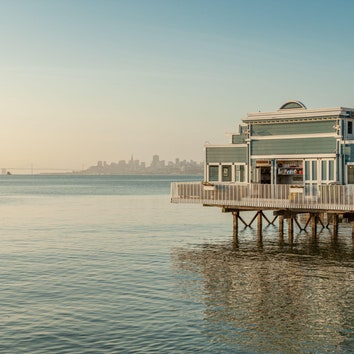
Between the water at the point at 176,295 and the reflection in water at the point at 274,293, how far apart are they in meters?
0.05

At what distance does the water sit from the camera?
22781 mm

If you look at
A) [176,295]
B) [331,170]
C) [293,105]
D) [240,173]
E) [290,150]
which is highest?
[293,105]

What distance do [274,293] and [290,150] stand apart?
1967 centimetres

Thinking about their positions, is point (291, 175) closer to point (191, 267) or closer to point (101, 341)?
point (191, 267)

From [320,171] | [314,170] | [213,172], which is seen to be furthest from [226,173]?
[320,171]

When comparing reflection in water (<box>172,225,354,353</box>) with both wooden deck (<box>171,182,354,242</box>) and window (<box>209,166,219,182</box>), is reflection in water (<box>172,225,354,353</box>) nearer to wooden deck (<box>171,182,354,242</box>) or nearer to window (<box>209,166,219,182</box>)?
wooden deck (<box>171,182,354,242</box>)

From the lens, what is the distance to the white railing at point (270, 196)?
131 feet

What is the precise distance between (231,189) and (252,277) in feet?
40.9

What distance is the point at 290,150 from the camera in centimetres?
4775

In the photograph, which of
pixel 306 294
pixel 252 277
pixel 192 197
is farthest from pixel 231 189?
pixel 306 294

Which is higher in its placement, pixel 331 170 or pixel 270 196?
pixel 331 170

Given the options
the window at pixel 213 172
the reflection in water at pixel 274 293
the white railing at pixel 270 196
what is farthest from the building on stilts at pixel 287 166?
the reflection in water at pixel 274 293

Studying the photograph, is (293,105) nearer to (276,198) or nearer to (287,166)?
(287,166)

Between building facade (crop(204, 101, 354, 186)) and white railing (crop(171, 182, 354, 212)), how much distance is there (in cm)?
426
